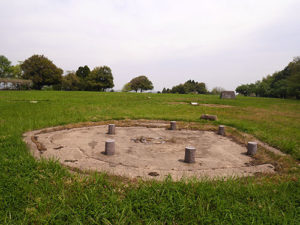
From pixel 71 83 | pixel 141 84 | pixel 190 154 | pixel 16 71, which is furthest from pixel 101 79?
pixel 190 154

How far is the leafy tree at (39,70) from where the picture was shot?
41.5 metres

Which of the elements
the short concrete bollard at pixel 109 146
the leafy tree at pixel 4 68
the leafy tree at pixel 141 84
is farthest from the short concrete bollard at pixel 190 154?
the leafy tree at pixel 4 68

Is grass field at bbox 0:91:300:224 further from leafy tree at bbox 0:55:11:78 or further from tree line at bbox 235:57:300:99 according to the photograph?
leafy tree at bbox 0:55:11:78

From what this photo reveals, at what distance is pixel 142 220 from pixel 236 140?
4514mm

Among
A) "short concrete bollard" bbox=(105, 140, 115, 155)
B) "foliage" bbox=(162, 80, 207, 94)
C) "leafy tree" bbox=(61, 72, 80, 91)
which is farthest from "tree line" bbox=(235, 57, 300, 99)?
"leafy tree" bbox=(61, 72, 80, 91)

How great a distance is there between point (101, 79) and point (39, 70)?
15.7 metres

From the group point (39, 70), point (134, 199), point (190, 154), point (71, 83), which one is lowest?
point (134, 199)

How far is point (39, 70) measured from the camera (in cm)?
4225

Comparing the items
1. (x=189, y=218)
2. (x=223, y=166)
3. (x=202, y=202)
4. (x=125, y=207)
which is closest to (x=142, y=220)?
(x=125, y=207)

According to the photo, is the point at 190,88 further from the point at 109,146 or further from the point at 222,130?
the point at 109,146

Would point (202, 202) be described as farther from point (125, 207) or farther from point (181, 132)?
point (181, 132)

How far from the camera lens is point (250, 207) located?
7.75ft

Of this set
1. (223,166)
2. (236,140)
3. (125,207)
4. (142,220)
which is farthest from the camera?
(236,140)

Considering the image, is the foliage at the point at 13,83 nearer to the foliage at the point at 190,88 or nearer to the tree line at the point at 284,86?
the tree line at the point at 284,86
